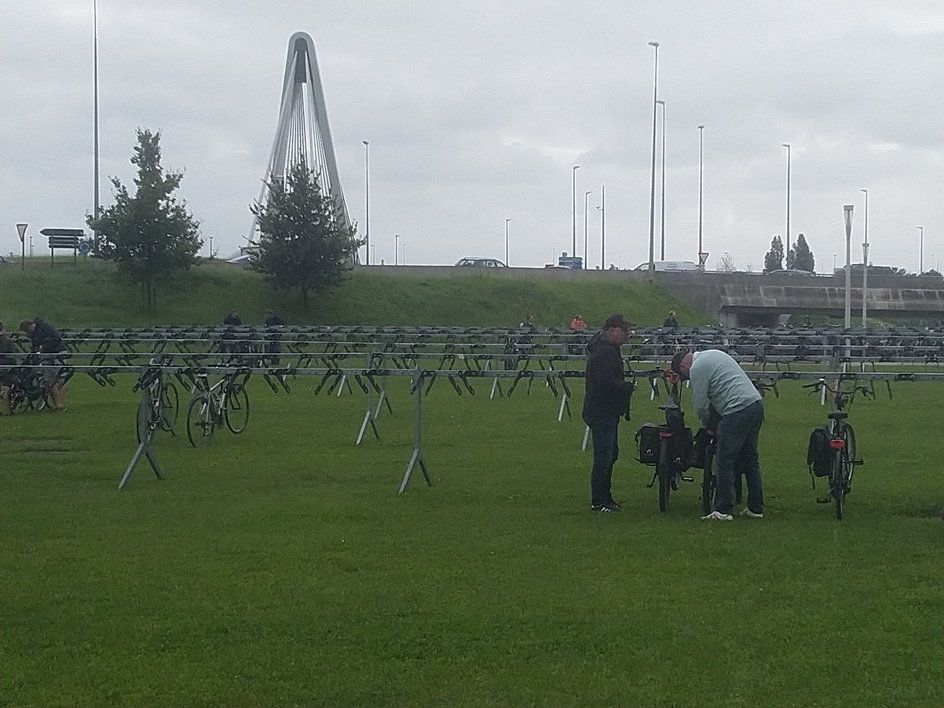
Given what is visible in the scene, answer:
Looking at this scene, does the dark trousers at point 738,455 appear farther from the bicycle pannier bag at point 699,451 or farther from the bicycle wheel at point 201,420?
the bicycle wheel at point 201,420

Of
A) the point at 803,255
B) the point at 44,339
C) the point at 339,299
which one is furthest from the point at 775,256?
the point at 44,339

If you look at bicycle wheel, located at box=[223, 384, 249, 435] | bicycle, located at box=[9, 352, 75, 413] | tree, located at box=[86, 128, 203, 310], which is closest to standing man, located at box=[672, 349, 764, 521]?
bicycle wheel, located at box=[223, 384, 249, 435]

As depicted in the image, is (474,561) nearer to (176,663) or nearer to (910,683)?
(176,663)

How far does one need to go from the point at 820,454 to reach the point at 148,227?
34.9 m

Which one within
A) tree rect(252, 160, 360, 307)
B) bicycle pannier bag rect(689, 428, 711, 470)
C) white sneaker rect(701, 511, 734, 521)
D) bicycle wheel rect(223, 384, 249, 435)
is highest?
tree rect(252, 160, 360, 307)

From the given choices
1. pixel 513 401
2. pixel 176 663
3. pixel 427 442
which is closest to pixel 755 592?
pixel 176 663

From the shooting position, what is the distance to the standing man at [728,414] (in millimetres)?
Answer: 9992

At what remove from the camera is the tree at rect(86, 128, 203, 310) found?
42.1m

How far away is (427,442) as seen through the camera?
52.3 feet

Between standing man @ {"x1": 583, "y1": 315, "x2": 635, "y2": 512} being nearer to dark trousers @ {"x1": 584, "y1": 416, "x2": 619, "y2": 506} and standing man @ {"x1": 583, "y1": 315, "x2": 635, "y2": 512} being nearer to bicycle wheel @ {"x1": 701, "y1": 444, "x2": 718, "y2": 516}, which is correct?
dark trousers @ {"x1": 584, "y1": 416, "x2": 619, "y2": 506}

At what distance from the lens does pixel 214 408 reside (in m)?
16.0

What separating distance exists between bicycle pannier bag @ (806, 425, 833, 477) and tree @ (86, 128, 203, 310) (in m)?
34.7

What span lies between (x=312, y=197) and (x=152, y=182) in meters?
5.55

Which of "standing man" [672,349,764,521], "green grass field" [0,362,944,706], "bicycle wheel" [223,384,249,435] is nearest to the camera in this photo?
"green grass field" [0,362,944,706]
